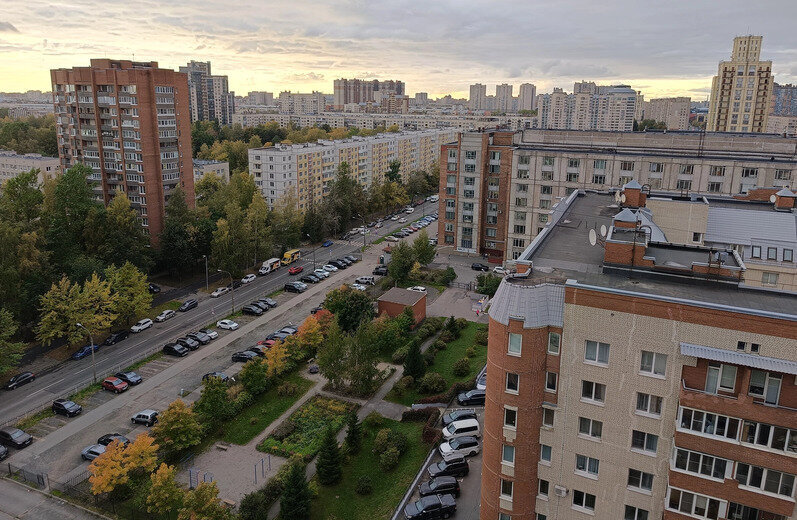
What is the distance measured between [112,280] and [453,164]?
48104 millimetres

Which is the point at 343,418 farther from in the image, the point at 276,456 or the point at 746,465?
the point at 746,465

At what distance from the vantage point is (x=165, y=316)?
56.6 meters

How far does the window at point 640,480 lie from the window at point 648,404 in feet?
7.66

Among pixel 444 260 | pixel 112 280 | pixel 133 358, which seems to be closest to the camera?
pixel 133 358

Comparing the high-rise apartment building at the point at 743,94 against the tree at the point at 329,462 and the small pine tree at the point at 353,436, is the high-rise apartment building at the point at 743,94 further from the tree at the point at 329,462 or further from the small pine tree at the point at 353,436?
the tree at the point at 329,462

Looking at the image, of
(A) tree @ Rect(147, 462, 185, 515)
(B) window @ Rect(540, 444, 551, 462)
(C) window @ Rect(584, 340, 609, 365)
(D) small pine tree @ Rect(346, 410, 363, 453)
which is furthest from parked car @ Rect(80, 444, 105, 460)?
(C) window @ Rect(584, 340, 609, 365)

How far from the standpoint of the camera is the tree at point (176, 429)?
3397 centimetres

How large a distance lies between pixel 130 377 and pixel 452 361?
2674 cm

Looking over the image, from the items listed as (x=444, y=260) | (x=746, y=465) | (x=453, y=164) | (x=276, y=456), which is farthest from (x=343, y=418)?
(x=453, y=164)

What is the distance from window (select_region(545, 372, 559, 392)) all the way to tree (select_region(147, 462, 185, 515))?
20.3 metres

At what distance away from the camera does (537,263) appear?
81.7 feet

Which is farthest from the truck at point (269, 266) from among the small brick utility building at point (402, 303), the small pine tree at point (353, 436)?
the small pine tree at point (353, 436)

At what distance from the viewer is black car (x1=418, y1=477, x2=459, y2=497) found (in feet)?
99.5

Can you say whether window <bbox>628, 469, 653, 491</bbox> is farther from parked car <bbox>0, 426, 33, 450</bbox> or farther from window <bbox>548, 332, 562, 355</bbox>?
parked car <bbox>0, 426, 33, 450</bbox>
